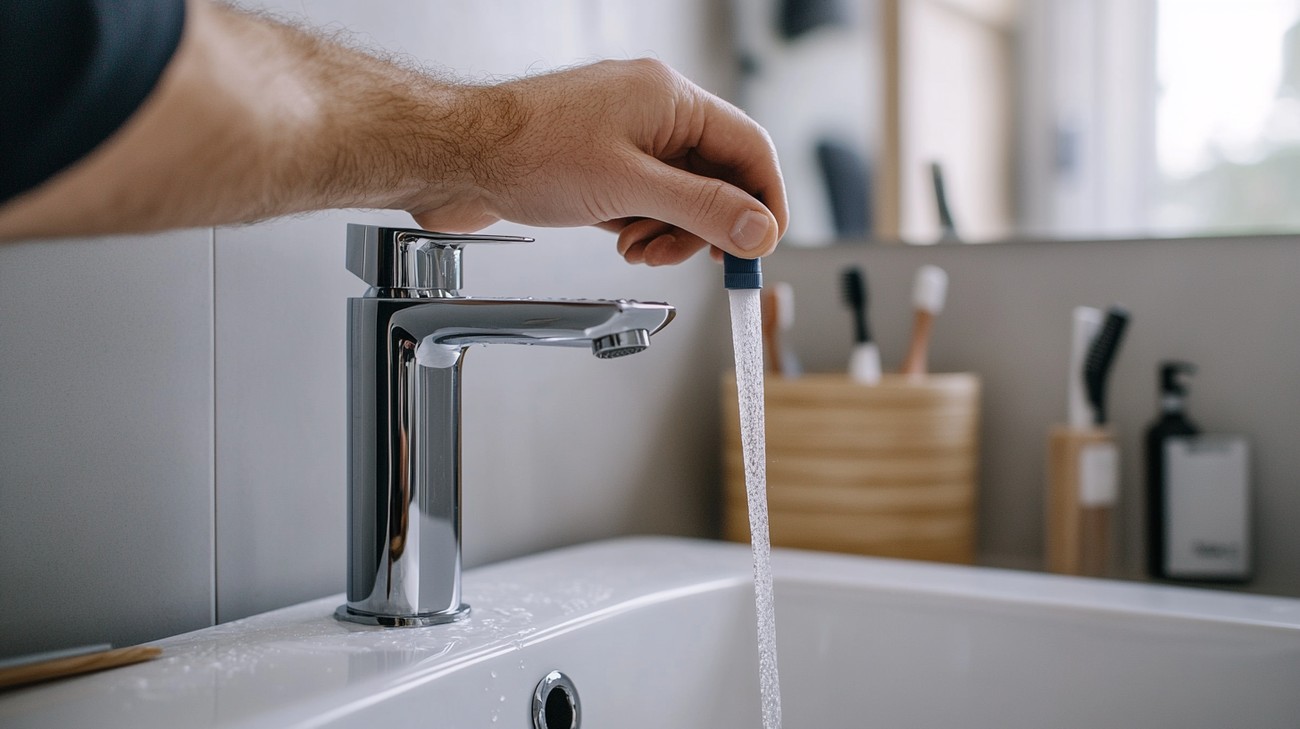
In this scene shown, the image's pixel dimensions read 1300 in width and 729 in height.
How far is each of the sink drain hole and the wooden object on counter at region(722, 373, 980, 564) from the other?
1.28ft

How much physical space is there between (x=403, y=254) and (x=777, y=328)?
514 mm

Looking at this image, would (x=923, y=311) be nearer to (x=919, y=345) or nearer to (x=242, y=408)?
(x=919, y=345)

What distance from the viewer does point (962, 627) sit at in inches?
28.2

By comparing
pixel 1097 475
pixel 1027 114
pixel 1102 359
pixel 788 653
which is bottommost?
pixel 788 653

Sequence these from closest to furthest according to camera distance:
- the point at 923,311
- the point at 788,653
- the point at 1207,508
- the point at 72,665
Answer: the point at 72,665 → the point at 788,653 → the point at 1207,508 → the point at 923,311

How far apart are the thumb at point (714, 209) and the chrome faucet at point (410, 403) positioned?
0.17ft

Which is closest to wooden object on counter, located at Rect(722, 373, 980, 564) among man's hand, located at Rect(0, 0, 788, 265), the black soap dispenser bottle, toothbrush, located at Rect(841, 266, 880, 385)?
toothbrush, located at Rect(841, 266, 880, 385)

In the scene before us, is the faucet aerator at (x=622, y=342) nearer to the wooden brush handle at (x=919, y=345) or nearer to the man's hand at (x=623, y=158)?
the man's hand at (x=623, y=158)

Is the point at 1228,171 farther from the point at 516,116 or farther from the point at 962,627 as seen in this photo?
the point at 516,116

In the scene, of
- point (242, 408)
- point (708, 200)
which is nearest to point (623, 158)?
point (708, 200)

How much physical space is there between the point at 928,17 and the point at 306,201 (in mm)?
786

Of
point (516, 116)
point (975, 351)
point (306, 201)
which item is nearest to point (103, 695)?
point (306, 201)

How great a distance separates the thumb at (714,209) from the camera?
0.57 m

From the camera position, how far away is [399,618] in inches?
23.7
